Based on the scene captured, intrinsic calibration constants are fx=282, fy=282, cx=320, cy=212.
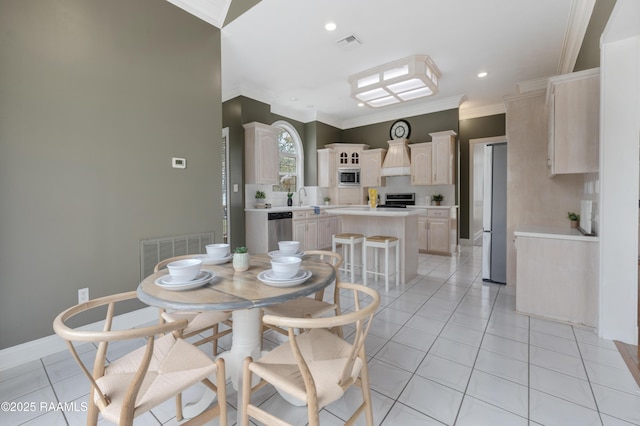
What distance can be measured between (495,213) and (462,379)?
95.9 inches

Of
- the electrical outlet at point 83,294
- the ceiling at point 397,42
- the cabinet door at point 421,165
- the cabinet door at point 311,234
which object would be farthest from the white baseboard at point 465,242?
the electrical outlet at point 83,294

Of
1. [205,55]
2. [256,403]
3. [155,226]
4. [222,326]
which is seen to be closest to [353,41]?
[205,55]

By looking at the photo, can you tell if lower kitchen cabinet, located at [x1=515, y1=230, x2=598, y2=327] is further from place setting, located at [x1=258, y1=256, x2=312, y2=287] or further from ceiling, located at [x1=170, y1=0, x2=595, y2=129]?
place setting, located at [x1=258, y1=256, x2=312, y2=287]

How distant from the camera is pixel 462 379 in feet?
5.85

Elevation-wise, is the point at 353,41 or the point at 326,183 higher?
the point at 353,41

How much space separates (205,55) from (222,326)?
2859mm

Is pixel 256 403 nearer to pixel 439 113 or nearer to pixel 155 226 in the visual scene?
pixel 155 226

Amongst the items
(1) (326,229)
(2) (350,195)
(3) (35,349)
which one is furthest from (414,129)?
(3) (35,349)

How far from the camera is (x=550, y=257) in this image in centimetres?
259

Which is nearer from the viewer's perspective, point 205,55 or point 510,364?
point 510,364

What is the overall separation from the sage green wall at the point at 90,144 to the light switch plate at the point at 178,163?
41 millimetres

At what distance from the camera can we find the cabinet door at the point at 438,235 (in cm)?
546

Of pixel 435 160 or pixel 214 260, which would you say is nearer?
pixel 214 260

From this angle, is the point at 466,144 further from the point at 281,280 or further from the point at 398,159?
the point at 281,280
